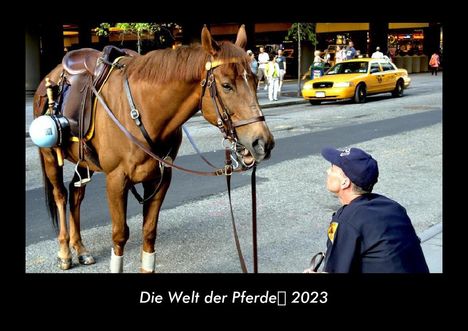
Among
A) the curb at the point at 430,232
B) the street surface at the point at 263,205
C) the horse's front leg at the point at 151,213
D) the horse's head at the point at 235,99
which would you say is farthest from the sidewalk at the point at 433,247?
the horse's front leg at the point at 151,213

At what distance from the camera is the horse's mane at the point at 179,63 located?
13.5 ft

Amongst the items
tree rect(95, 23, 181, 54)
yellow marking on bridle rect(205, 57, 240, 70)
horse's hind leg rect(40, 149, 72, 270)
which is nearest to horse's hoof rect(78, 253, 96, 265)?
horse's hind leg rect(40, 149, 72, 270)

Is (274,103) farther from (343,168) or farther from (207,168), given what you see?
(343,168)

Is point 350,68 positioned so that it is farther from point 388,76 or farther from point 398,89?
point 398,89

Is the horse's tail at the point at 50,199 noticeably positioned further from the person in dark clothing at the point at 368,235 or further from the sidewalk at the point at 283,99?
the sidewalk at the point at 283,99

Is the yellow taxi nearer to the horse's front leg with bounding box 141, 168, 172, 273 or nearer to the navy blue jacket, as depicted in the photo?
the horse's front leg with bounding box 141, 168, 172, 273

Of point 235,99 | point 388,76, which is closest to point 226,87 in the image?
point 235,99

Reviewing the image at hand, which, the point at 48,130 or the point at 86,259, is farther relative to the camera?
the point at 86,259

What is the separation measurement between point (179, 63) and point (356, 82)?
1843 centimetres

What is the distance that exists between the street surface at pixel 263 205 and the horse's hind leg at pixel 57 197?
15 cm

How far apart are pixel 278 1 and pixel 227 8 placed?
1.21ft

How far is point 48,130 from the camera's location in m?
5.01
